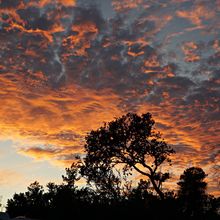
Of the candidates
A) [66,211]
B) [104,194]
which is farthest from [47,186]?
[104,194]

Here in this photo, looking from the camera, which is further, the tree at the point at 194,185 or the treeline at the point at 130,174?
the tree at the point at 194,185

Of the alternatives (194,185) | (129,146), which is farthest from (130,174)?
(194,185)

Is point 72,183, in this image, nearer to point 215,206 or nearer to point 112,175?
point 215,206

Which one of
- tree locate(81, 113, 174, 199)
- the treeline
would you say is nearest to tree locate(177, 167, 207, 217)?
the treeline

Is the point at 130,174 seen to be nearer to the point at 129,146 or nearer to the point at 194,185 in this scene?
the point at 129,146

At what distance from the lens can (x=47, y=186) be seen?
10100 cm

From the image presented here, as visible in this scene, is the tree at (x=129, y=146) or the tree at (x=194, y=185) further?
the tree at (x=194, y=185)

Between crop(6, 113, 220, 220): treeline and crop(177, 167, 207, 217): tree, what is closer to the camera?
crop(6, 113, 220, 220): treeline

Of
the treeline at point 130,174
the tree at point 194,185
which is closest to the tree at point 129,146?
A: the treeline at point 130,174

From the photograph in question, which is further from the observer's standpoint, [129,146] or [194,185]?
[194,185]

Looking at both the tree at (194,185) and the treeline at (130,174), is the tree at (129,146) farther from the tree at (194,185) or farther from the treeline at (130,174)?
the tree at (194,185)

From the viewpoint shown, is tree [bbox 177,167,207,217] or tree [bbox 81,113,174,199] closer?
tree [bbox 81,113,174,199]

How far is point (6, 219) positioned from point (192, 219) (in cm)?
2913

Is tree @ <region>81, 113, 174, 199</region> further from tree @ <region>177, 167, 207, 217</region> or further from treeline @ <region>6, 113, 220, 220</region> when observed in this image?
tree @ <region>177, 167, 207, 217</region>
